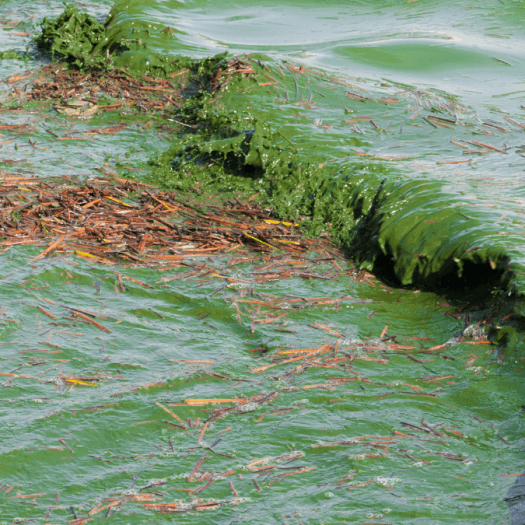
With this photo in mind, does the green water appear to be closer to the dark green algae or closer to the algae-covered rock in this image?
the dark green algae

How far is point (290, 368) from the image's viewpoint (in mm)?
3139


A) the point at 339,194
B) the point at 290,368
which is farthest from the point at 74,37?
the point at 290,368

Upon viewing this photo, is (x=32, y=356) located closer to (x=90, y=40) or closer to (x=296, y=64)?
(x=296, y=64)

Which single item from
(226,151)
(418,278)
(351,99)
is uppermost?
(351,99)

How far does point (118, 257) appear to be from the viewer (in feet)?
13.6

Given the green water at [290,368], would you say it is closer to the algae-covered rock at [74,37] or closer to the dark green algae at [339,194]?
the dark green algae at [339,194]

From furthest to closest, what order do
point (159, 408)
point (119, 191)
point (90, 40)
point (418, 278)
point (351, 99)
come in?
point (90, 40), point (351, 99), point (119, 191), point (418, 278), point (159, 408)

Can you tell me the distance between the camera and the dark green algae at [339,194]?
385 cm

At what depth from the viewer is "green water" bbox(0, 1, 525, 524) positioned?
236 cm

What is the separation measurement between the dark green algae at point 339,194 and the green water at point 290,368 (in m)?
0.03

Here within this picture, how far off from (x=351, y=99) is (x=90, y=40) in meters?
3.90

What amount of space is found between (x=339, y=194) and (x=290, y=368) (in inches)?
88.5

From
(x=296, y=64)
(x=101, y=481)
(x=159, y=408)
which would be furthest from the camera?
(x=296, y=64)

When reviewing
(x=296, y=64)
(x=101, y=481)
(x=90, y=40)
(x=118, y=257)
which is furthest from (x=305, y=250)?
(x=90, y=40)
